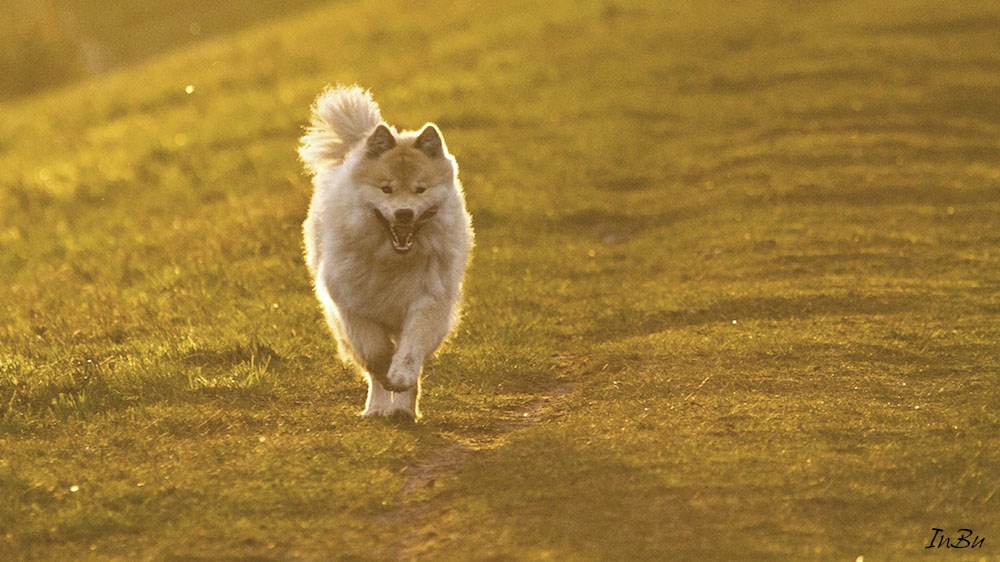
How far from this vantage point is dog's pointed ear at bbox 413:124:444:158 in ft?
29.7

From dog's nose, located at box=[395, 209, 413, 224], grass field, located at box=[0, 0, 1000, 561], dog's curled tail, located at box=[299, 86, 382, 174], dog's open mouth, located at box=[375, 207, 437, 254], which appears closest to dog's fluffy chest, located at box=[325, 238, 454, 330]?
dog's open mouth, located at box=[375, 207, 437, 254]

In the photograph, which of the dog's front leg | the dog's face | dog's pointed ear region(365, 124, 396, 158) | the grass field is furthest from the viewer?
dog's pointed ear region(365, 124, 396, 158)

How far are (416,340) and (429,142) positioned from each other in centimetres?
135

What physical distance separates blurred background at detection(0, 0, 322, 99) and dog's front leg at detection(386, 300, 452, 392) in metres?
35.5

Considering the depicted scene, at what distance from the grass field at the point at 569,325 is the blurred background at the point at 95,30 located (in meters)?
17.0

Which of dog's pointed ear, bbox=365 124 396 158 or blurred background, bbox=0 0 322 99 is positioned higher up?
blurred background, bbox=0 0 322 99

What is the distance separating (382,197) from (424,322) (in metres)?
0.87

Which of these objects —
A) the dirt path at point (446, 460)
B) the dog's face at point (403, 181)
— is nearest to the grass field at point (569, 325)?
the dirt path at point (446, 460)

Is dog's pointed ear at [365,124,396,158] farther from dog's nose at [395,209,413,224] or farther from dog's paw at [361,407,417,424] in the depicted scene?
dog's paw at [361,407,417,424]

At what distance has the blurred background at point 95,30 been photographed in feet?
138

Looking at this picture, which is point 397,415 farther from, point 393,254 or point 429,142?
point 429,142

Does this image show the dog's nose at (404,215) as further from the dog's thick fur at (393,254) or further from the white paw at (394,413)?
the white paw at (394,413)

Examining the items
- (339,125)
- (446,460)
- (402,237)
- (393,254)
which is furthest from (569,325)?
(446,460)

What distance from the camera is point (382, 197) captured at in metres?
8.85
